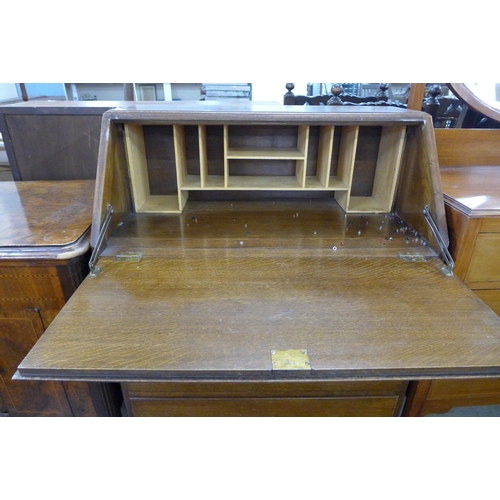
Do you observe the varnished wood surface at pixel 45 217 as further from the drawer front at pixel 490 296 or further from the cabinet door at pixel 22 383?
the drawer front at pixel 490 296

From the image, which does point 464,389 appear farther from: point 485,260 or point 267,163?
point 267,163

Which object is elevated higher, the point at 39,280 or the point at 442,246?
the point at 442,246

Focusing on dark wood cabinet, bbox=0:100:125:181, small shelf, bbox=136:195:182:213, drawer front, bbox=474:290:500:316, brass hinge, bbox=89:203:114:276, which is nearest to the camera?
brass hinge, bbox=89:203:114:276

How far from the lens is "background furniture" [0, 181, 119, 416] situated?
1.02 m

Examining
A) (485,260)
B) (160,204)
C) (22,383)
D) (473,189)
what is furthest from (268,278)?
(22,383)

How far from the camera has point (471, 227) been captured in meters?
1.08

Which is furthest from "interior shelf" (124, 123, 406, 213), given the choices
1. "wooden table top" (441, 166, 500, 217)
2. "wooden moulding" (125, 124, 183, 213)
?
"wooden table top" (441, 166, 500, 217)

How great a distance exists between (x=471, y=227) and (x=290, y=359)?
2.54 ft

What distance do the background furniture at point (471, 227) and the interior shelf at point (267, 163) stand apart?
261 mm

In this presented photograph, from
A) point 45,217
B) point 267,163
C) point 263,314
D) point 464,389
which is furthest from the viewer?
point 267,163

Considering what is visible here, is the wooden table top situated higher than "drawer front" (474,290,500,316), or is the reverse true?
the wooden table top

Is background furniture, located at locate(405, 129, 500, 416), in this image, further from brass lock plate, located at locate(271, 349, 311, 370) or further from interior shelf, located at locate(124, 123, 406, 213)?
brass lock plate, located at locate(271, 349, 311, 370)

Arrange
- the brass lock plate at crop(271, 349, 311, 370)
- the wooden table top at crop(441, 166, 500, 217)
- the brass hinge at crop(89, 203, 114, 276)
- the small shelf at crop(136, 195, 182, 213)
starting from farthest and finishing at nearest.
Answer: the small shelf at crop(136, 195, 182, 213) → the wooden table top at crop(441, 166, 500, 217) → the brass hinge at crop(89, 203, 114, 276) → the brass lock plate at crop(271, 349, 311, 370)

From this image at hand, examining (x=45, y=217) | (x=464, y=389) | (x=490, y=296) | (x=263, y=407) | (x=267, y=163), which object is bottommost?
(x=464, y=389)
